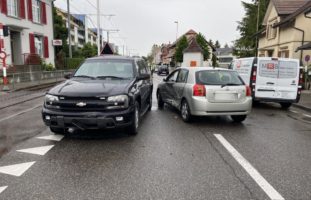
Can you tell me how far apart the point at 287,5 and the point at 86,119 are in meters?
25.3

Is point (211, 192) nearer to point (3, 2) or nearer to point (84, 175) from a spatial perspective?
point (84, 175)

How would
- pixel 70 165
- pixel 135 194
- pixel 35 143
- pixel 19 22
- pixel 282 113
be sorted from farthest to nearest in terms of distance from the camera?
1. pixel 19 22
2. pixel 282 113
3. pixel 35 143
4. pixel 70 165
5. pixel 135 194

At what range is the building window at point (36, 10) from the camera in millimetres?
24281

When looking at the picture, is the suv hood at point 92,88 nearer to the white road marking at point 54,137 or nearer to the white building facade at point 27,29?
the white road marking at point 54,137

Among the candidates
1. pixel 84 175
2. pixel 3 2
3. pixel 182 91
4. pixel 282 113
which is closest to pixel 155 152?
→ pixel 84 175

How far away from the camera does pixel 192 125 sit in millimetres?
7117

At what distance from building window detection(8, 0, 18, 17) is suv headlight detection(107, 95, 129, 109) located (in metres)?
19.6

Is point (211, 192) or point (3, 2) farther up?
point (3, 2)

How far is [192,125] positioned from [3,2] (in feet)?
62.7

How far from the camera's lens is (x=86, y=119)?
5.11m

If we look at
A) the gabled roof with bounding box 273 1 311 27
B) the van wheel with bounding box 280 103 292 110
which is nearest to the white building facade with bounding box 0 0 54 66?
the van wheel with bounding box 280 103 292 110

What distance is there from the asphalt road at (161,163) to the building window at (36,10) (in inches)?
811

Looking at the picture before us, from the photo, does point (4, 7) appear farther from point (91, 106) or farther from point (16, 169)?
point (16, 169)

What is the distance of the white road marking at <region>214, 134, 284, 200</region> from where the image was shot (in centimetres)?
339
